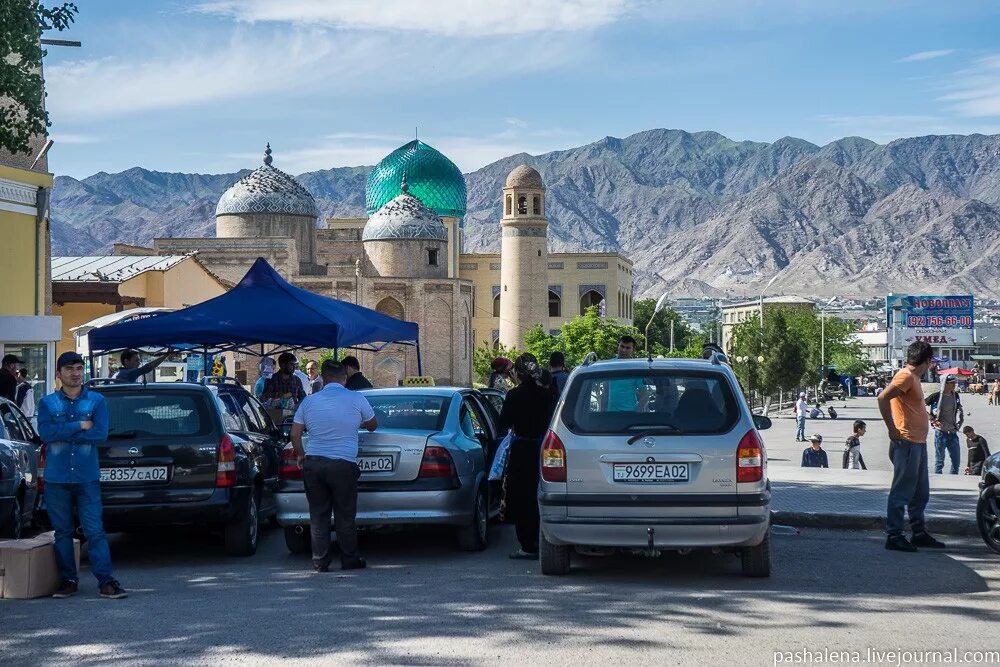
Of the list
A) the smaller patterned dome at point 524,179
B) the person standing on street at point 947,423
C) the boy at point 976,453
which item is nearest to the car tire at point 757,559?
the person standing on street at point 947,423

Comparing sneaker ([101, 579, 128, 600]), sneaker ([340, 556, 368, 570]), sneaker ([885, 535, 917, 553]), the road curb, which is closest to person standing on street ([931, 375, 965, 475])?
the road curb

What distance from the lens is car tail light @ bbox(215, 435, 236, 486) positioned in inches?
396

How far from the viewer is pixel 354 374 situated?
41.8ft

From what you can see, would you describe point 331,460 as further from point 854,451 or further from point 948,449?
point 854,451

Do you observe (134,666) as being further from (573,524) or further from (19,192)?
(19,192)

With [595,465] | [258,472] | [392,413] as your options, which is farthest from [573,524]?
[258,472]

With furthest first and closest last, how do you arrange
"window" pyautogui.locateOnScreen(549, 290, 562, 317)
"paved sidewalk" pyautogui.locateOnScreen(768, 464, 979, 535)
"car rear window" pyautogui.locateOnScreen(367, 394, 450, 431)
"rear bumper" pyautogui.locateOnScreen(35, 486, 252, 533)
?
"window" pyautogui.locateOnScreen(549, 290, 562, 317) → "paved sidewalk" pyautogui.locateOnScreen(768, 464, 979, 535) → "car rear window" pyautogui.locateOnScreen(367, 394, 450, 431) → "rear bumper" pyautogui.locateOnScreen(35, 486, 252, 533)

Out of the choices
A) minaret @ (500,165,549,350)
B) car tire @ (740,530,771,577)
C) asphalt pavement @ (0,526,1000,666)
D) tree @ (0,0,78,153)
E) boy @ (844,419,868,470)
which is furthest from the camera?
minaret @ (500,165,549,350)

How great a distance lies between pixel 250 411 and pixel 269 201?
184 ft

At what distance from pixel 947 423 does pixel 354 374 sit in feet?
42.2

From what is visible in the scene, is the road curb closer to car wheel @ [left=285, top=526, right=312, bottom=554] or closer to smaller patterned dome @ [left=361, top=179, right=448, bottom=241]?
car wheel @ [left=285, top=526, right=312, bottom=554]

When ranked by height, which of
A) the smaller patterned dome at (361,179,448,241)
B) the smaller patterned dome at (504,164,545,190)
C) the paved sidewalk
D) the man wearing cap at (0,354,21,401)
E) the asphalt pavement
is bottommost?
the asphalt pavement

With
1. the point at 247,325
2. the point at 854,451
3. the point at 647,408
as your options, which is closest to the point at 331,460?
the point at 647,408

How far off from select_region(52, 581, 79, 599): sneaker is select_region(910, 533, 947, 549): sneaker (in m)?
6.38
